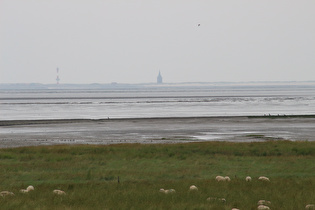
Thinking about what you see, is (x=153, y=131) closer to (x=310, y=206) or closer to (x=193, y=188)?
(x=193, y=188)

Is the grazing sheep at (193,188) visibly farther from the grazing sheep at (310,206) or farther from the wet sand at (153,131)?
the wet sand at (153,131)

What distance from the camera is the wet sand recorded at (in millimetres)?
47375

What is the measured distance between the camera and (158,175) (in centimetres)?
2395

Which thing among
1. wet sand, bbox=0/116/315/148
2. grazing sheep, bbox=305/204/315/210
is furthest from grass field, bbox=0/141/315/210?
wet sand, bbox=0/116/315/148

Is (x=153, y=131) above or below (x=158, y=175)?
below

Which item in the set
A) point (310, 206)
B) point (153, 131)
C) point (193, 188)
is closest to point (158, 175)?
point (193, 188)

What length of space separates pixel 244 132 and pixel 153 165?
28153 millimetres

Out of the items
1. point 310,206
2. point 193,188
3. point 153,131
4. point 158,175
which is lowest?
point 153,131

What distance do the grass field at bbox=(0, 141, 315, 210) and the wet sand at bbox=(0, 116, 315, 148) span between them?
37.9 feet

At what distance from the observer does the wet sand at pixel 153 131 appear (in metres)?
47.4

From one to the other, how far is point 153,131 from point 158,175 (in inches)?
1320

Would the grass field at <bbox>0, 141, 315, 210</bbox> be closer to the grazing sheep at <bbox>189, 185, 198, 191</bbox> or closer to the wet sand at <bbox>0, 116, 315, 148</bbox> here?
the grazing sheep at <bbox>189, 185, 198, 191</bbox>

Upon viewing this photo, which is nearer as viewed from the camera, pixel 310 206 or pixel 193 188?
pixel 310 206

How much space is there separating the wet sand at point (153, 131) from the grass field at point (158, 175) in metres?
11.6
